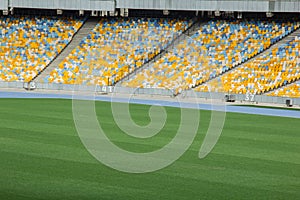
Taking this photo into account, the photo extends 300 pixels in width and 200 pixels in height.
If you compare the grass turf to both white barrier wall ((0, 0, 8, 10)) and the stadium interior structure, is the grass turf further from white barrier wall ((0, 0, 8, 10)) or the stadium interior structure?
white barrier wall ((0, 0, 8, 10))

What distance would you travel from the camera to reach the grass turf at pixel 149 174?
13.2m

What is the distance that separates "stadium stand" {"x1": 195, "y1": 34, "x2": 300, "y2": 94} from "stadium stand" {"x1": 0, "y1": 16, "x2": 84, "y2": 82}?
13846 mm

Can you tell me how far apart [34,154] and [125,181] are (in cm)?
405

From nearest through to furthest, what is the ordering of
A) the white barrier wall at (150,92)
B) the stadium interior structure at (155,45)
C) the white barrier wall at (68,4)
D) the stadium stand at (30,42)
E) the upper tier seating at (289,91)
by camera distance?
the white barrier wall at (150,92)
the upper tier seating at (289,91)
the stadium interior structure at (155,45)
the stadium stand at (30,42)
the white barrier wall at (68,4)

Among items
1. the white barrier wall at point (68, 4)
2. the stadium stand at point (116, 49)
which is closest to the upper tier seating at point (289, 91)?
the stadium stand at point (116, 49)

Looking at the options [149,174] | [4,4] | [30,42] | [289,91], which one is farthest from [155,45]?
[149,174]

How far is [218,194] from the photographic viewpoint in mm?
13242

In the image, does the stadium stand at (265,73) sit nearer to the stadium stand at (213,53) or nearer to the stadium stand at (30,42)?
the stadium stand at (213,53)

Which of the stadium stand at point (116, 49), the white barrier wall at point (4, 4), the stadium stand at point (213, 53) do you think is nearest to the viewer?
the stadium stand at point (213, 53)

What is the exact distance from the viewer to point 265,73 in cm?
4356

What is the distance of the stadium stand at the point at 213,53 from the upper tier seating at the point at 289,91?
5.15 metres

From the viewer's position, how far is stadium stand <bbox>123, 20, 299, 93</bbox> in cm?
4566

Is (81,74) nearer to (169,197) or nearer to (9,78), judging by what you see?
(9,78)

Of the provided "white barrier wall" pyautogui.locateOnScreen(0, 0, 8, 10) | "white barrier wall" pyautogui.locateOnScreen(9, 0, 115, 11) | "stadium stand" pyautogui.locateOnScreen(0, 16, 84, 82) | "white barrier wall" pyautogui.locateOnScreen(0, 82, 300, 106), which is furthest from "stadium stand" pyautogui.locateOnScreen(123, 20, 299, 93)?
"white barrier wall" pyautogui.locateOnScreen(0, 0, 8, 10)
